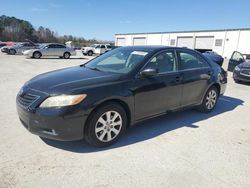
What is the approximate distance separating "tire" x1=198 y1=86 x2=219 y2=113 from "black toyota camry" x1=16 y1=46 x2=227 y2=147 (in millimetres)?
240

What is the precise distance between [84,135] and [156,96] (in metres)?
1.47

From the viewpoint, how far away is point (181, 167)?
3100mm

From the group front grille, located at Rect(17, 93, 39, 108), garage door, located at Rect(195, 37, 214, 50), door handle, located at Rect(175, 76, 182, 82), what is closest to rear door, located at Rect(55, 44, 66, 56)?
door handle, located at Rect(175, 76, 182, 82)

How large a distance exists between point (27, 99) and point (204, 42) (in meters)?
41.4

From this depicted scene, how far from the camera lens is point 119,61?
439 centimetres

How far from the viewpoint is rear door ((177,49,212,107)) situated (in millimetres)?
4668

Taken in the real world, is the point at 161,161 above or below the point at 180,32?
below

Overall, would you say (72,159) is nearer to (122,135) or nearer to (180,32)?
(122,135)

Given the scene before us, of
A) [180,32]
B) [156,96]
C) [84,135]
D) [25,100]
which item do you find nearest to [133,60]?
[156,96]

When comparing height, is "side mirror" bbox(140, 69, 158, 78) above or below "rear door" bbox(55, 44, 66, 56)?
above

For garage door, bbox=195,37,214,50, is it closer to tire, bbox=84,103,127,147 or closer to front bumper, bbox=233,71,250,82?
front bumper, bbox=233,71,250,82

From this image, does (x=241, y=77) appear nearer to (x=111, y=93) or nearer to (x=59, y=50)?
(x=111, y=93)

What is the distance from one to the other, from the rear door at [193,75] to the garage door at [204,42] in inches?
1479

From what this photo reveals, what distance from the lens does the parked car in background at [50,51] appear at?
840 inches
